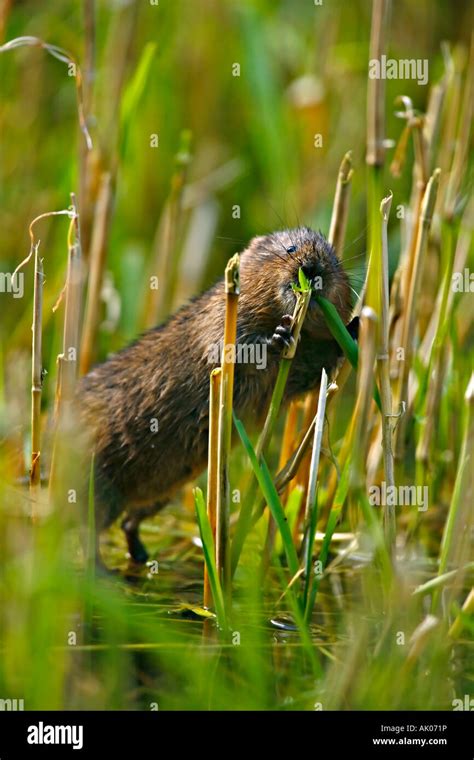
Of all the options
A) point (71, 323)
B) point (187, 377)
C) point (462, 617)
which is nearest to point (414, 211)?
point (187, 377)

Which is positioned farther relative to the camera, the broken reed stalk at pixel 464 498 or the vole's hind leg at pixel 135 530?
the vole's hind leg at pixel 135 530

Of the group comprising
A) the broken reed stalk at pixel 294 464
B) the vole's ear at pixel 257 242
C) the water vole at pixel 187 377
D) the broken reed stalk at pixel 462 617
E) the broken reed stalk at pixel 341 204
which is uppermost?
the broken reed stalk at pixel 341 204

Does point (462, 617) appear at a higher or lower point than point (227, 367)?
lower

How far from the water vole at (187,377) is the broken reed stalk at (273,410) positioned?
0.99ft

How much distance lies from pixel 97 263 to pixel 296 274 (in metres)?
1.81

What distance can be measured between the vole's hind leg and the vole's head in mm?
1257

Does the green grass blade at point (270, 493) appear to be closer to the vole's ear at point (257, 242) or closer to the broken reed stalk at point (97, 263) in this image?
the vole's ear at point (257, 242)

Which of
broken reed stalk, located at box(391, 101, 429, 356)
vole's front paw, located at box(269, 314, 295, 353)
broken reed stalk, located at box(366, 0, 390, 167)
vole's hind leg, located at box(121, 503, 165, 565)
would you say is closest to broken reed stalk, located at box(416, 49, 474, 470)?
broken reed stalk, located at box(391, 101, 429, 356)

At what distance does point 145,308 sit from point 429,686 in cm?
383

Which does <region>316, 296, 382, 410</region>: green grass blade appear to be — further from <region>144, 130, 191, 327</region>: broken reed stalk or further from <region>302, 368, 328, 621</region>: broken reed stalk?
<region>144, 130, 191, 327</region>: broken reed stalk

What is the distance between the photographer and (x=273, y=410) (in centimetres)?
379

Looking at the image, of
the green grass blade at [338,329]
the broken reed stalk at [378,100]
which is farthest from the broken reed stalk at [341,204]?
the green grass blade at [338,329]

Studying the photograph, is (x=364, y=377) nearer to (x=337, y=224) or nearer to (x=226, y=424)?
(x=226, y=424)

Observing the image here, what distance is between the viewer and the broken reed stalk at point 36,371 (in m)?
3.67
